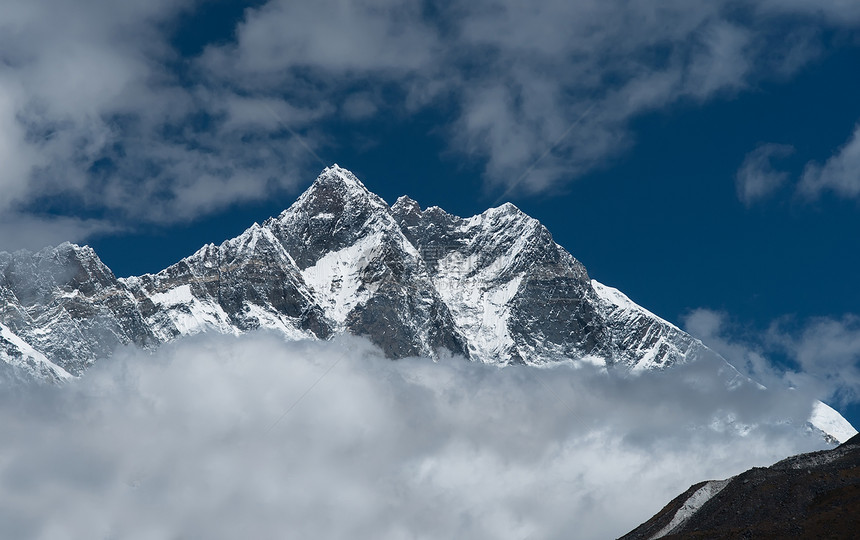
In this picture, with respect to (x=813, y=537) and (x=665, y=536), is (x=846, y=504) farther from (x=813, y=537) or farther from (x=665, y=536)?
(x=665, y=536)

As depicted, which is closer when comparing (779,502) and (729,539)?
(729,539)

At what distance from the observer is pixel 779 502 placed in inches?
7776

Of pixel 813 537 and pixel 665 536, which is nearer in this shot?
pixel 813 537

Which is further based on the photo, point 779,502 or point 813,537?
point 779,502

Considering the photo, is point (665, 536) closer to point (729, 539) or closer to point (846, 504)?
point (729, 539)

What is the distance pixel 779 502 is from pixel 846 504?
15277mm

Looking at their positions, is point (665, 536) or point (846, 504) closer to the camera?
point (846, 504)

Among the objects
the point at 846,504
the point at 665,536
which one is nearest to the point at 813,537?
the point at 846,504

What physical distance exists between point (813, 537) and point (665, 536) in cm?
2791

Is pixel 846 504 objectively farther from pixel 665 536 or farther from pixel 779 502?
pixel 665 536

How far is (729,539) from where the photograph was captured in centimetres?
18250

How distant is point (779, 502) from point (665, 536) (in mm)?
18774

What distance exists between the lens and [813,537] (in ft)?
577

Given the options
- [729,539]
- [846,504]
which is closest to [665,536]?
[729,539]
